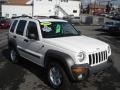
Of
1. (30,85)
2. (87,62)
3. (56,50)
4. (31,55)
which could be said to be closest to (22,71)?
(31,55)

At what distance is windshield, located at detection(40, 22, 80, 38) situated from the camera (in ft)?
25.1

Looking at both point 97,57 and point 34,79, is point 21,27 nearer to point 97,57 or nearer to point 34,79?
point 34,79

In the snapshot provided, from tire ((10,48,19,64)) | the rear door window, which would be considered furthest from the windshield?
tire ((10,48,19,64))

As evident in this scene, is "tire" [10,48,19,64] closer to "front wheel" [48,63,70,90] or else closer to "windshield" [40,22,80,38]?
"windshield" [40,22,80,38]

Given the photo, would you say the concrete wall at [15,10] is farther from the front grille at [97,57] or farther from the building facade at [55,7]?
the front grille at [97,57]

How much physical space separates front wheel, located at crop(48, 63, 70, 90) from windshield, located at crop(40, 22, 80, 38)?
3.64 ft

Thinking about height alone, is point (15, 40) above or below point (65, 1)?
below

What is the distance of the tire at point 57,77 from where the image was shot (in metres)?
6.48

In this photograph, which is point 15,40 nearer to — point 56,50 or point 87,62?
point 56,50

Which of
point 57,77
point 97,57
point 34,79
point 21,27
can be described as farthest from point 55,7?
point 97,57

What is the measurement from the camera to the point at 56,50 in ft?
22.2

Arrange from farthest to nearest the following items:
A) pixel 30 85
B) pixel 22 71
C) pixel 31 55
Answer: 1. pixel 22 71
2. pixel 31 55
3. pixel 30 85

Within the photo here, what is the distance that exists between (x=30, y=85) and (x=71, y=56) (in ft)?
5.66

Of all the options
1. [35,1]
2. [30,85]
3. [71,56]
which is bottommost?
[30,85]
